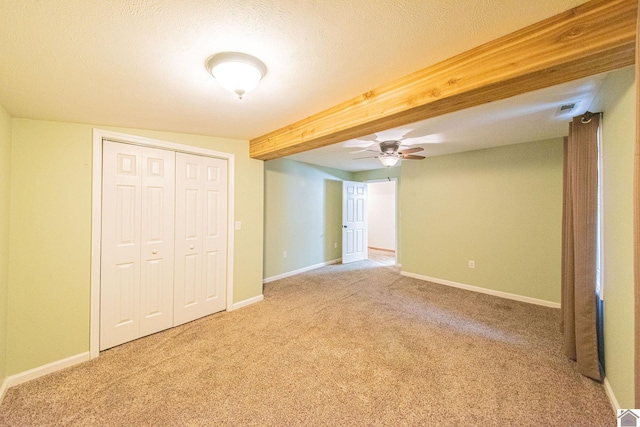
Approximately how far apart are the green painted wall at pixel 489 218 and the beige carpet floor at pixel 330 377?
747 mm

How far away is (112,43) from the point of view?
1.20m

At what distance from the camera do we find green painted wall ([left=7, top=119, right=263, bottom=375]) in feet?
6.35

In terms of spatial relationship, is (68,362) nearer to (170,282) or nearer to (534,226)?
(170,282)

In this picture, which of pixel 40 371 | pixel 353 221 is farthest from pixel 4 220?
pixel 353 221

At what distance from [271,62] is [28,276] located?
257 cm

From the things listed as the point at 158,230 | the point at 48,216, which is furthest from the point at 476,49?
the point at 48,216

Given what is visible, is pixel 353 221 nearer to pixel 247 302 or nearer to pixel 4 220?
pixel 247 302

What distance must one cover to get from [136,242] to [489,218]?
4779 mm

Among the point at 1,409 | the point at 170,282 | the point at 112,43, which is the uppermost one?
the point at 112,43

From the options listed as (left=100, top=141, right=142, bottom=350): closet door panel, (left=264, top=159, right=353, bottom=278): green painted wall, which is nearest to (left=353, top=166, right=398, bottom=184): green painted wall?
(left=264, top=159, right=353, bottom=278): green painted wall

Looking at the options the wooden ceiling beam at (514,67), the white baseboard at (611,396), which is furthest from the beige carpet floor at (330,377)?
the wooden ceiling beam at (514,67)

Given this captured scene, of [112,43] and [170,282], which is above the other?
[112,43]

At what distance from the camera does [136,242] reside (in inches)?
98.5

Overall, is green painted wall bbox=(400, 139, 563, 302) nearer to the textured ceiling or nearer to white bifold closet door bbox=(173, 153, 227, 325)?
the textured ceiling
